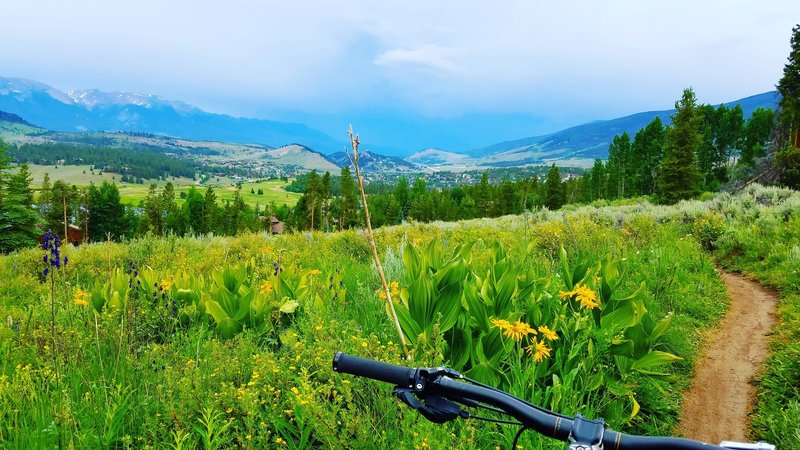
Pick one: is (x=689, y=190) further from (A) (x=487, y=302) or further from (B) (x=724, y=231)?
(A) (x=487, y=302)

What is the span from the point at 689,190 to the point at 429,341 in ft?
132

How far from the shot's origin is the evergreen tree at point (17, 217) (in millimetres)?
47688

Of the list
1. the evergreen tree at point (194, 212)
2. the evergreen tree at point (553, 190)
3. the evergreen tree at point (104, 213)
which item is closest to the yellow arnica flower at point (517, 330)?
the evergreen tree at point (553, 190)

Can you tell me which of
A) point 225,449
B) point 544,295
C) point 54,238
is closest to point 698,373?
point 544,295

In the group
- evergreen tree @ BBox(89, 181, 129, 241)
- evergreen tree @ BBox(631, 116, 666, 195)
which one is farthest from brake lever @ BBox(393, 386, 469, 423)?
evergreen tree @ BBox(89, 181, 129, 241)

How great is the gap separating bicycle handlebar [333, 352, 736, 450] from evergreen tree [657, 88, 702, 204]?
4039 centimetres

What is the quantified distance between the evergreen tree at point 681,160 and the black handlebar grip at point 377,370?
40.4 m

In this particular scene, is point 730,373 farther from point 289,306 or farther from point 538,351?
point 289,306

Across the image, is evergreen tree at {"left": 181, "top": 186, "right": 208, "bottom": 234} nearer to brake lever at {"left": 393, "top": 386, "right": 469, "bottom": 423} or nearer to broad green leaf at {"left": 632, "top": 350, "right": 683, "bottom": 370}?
broad green leaf at {"left": 632, "top": 350, "right": 683, "bottom": 370}

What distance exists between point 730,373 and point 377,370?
17.0 ft

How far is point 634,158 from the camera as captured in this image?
68.2 meters

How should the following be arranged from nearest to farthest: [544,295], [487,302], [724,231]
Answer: [487,302] < [544,295] < [724,231]

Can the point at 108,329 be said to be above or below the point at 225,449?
above

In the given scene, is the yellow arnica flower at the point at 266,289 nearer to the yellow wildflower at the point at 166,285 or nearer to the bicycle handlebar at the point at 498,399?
the yellow wildflower at the point at 166,285
